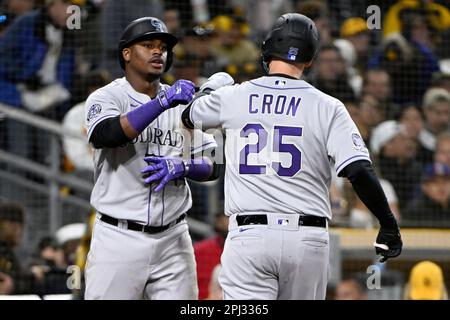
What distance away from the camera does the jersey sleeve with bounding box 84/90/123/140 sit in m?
5.16

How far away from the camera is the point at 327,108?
4.89 meters

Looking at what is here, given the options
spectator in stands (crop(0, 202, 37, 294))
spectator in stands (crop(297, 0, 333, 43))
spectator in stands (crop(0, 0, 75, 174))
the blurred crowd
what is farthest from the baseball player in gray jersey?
spectator in stands (crop(297, 0, 333, 43))

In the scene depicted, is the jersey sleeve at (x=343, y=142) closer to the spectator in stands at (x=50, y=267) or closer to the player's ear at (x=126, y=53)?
the player's ear at (x=126, y=53)

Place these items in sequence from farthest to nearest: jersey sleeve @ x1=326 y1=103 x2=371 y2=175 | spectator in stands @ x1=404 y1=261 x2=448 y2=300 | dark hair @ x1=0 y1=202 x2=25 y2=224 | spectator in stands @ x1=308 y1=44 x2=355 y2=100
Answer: spectator in stands @ x1=308 y1=44 x2=355 y2=100
dark hair @ x1=0 y1=202 x2=25 y2=224
spectator in stands @ x1=404 y1=261 x2=448 y2=300
jersey sleeve @ x1=326 y1=103 x2=371 y2=175

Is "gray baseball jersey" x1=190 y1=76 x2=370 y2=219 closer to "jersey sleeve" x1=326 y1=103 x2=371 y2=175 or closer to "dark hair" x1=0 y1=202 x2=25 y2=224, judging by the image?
→ "jersey sleeve" x1=326 y1=103 x2=371 y2=175

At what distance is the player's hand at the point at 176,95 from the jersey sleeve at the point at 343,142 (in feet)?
2.12

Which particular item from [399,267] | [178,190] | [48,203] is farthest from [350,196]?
[178,190]

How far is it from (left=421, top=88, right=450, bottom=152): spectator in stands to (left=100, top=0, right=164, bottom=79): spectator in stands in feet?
8.24

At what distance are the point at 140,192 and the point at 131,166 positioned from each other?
129mm

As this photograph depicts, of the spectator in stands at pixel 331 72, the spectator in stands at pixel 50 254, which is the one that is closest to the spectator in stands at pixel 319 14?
the spectator in stands at pixel 331 72

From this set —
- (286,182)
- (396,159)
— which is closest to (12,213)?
(396,159)

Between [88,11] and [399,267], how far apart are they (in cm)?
326

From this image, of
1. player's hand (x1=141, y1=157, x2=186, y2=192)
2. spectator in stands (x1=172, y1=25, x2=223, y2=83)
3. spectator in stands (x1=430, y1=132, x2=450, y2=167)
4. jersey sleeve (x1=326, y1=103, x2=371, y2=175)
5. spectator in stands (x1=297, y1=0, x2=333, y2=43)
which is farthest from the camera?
spectator in stands (x1=297, y1=0, x2=333, y2=43)

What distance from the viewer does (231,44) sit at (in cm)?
1005
